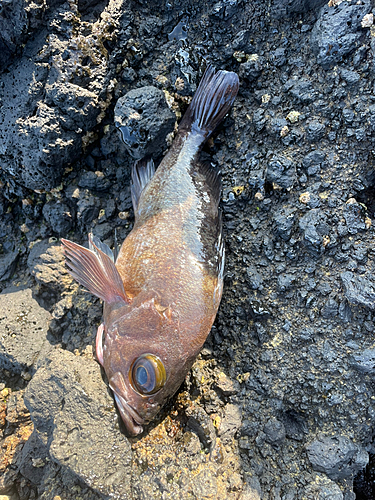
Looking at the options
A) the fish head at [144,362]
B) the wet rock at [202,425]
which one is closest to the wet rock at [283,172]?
the fish head at [144,362]

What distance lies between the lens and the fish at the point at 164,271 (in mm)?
2416

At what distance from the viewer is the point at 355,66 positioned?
2838mm

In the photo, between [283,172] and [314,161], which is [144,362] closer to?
[283,172]

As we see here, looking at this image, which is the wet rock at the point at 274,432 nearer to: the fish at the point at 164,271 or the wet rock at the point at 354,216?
the fish at the point at 164,271

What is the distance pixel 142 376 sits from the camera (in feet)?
7.79

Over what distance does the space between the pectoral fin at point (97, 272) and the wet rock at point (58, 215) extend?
86 centimetres

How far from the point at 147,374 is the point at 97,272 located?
89 cm

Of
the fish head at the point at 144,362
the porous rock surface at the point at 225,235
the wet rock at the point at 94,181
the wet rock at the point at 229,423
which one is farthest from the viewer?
the wet rock at the point at 94,181

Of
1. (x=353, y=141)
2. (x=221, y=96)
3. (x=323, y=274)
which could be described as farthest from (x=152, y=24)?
(x=323, y=274)

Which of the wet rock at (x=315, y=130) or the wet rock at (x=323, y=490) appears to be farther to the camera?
the wet rock at (x=315, y=130)

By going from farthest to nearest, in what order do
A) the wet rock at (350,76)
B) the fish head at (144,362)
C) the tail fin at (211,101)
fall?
1. the tail fin at (211,101)
2. the wet rock at (350,76)
3. the fish head at (144,362)

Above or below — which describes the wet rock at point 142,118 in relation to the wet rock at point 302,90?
below

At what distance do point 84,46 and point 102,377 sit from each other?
3.14 meters

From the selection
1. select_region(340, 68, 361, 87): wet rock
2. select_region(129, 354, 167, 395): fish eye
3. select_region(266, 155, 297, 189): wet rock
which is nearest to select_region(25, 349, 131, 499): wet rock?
select_region(129, 354, 167, 395): fish eye
